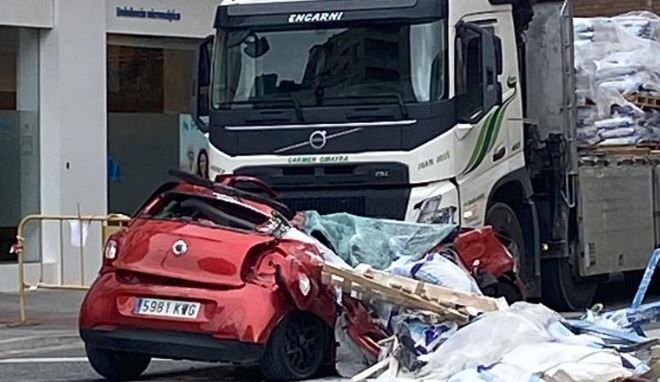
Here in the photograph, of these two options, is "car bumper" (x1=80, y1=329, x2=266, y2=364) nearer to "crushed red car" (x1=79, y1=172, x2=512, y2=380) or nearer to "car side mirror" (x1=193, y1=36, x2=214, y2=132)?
"crushed red car" (x1=79, y1=172, x2=512, y2=380)

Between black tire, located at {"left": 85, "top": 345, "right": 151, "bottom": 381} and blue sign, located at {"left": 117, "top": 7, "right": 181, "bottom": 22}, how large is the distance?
10666mm

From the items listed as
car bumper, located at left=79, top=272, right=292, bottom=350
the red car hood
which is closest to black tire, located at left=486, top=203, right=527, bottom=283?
the red car hood

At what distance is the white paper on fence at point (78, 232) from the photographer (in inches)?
778

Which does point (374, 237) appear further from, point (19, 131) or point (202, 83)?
point (19, 131)

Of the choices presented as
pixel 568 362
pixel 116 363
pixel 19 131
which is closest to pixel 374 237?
pixel 116 363

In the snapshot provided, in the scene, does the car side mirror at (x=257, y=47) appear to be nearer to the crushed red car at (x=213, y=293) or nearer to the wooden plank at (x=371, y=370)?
the crushed red car at (x=213, y=293)

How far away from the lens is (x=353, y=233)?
12.1m

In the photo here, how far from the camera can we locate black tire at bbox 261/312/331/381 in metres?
11.0

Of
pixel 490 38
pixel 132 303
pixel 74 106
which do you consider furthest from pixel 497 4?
pixel 74 106

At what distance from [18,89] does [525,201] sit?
8570 mm

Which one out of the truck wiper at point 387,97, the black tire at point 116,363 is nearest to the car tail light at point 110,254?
the black tire at point 116,363

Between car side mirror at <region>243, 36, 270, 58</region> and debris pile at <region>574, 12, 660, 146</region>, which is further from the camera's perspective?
debris pile at <region>574, 12, 660, 146</region>

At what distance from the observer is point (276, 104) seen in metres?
14.1

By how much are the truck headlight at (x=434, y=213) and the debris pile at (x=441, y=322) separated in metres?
1.11
